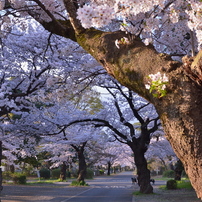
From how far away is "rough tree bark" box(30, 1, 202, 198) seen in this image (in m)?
2.73

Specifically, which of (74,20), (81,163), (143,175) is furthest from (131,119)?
(74,20)

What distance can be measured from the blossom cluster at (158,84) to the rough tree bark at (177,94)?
6 cm

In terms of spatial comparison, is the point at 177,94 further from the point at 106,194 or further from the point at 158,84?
the point at 106,194

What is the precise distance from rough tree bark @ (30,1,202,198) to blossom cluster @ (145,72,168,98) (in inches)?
2.4

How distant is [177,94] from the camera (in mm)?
2838

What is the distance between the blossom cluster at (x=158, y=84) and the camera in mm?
2820

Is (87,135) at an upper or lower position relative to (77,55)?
lower

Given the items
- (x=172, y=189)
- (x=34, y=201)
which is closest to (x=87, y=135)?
(x=172, y=189)

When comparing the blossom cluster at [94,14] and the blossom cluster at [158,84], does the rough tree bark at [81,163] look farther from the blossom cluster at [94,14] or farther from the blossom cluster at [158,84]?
the blossom cluster at [158,84]

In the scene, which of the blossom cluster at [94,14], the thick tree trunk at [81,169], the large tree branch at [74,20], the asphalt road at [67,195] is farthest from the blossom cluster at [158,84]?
the thick tree trunk at [81,169]

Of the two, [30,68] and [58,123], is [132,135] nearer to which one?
[58,123]

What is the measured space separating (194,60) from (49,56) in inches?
439

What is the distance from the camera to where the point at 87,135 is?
80.9ft

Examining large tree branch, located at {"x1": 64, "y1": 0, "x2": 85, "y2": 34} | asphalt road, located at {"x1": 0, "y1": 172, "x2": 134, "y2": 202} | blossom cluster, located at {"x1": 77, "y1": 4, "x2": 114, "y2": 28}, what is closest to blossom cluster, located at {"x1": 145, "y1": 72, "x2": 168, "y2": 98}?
blossom cluster, located at {"x1": 77, "y1": 4, "x2": 114, "y2": 28}
